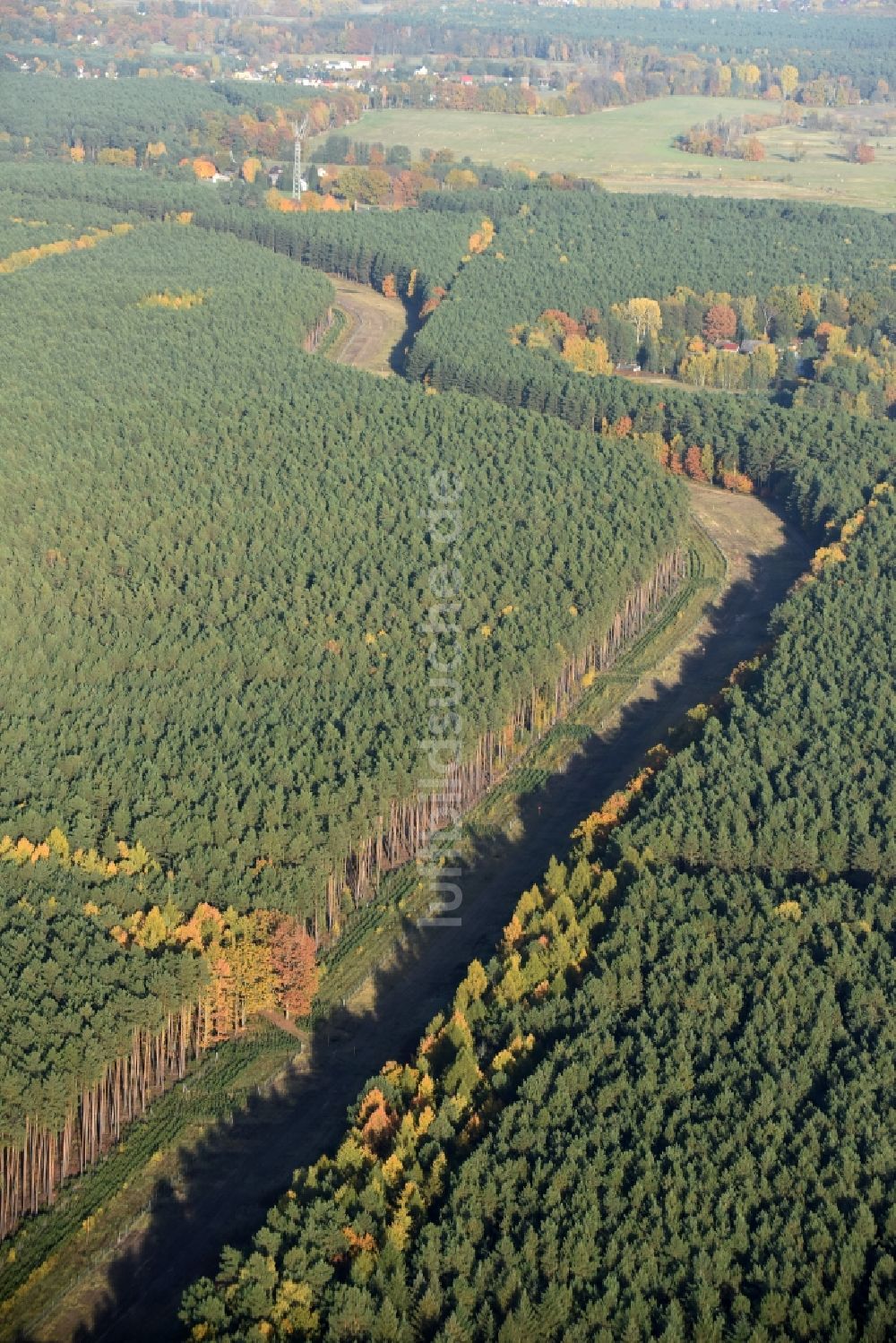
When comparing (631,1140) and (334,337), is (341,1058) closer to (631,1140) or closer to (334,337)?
(631,1140)

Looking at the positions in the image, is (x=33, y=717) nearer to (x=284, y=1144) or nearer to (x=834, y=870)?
(x=284, y=1144)

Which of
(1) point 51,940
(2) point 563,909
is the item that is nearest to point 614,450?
(2) point 563,909

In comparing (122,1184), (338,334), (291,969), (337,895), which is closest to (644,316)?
(338,334)

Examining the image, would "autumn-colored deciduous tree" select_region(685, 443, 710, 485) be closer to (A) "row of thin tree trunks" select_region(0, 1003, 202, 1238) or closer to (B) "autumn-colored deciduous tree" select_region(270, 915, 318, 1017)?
(B) "autumn-colored deciduous tree" select_region(270, 915, 318, 1017)

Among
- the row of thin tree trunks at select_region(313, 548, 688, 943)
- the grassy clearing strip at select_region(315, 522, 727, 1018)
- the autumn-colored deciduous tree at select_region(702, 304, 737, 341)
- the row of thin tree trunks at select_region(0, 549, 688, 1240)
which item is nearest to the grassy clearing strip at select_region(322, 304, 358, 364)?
the autumn-colored deciduous tree at select_region(702, 304, 737, 341)

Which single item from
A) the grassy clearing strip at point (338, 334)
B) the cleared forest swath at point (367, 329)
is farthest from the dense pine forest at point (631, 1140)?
the grassy clearing strip at point (338, 334)

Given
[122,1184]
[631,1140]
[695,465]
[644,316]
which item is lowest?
[122,1184]
